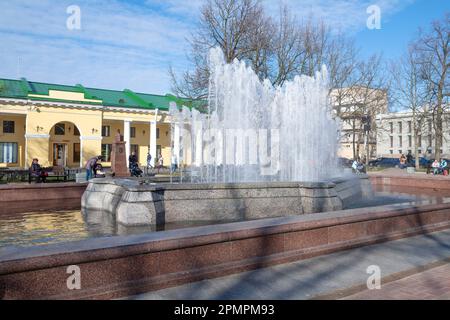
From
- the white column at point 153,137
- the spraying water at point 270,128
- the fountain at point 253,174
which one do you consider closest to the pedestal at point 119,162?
the fountain at point 253,174

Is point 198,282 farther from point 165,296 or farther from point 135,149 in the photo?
point 135,149

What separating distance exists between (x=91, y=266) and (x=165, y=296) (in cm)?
84

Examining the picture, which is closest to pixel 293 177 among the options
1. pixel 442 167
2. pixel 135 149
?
pixel 442 167

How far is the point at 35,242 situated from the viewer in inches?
251

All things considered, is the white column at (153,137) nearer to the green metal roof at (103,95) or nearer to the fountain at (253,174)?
the green metal roof at (103,95)

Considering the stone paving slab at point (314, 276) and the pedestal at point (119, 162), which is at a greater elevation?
the pedestal at point (119, 162)

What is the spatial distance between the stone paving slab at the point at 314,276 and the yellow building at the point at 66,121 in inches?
964

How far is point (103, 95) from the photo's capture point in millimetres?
36938

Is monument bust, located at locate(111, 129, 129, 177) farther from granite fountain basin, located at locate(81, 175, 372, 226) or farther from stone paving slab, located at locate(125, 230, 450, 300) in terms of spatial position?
stone paving slab, located at locate(125, 230, 450, 300)

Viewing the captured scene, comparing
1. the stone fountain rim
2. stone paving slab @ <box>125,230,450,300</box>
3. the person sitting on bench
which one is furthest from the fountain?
the person sitting on bench

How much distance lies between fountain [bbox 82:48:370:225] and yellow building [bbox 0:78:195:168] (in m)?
14.9

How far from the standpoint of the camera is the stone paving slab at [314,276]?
14.0 feet

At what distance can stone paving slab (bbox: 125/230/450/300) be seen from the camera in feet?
14.0

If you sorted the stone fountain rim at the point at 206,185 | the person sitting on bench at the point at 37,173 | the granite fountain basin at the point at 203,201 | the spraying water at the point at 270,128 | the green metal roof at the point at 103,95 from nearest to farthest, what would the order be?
the granite fountain basin at the point at 203,201
the stone fountain rim at the point at 206,185
the spraying water at the point at 270,128
the person sitting on bench at the point at 37,173
the green metal roof at the point at 103,95
